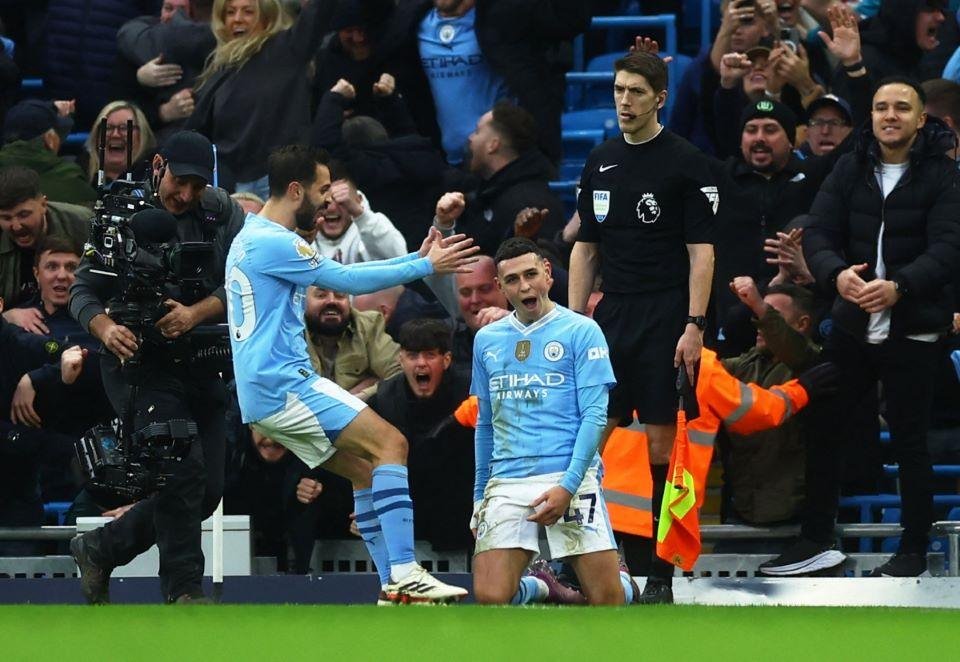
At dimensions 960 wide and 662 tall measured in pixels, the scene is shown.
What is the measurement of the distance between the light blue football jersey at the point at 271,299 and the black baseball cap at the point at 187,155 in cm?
78

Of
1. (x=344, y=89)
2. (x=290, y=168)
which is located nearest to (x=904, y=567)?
(x=290, y=168)

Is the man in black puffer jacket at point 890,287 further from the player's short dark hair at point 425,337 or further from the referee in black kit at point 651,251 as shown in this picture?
the player's short dark hair at point 425,337

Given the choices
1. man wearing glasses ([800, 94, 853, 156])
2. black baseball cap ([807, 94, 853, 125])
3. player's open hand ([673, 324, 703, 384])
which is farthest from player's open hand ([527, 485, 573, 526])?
black baseball cap ([807, 94, 853, 125])

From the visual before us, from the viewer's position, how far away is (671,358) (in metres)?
9.59

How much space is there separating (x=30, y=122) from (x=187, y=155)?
411cm

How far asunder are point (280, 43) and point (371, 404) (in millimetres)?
3293

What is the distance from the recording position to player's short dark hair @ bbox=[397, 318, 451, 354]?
1105cm

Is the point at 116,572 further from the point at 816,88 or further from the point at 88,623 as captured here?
the point at 816,88

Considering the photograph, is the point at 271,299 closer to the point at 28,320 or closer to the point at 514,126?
the point at 28,320

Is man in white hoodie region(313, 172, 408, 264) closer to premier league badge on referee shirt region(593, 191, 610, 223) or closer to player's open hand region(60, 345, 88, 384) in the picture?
player's open hand region(60, 345, 88, 384)

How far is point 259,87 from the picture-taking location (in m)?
13.6

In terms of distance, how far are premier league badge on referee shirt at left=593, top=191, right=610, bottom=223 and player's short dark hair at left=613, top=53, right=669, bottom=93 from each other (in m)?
0.55

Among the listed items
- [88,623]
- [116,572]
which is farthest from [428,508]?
[88,623]

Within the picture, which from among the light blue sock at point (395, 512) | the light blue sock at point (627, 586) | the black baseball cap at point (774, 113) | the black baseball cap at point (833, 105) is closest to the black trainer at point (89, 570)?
the light blue sock at point (395, 512)
